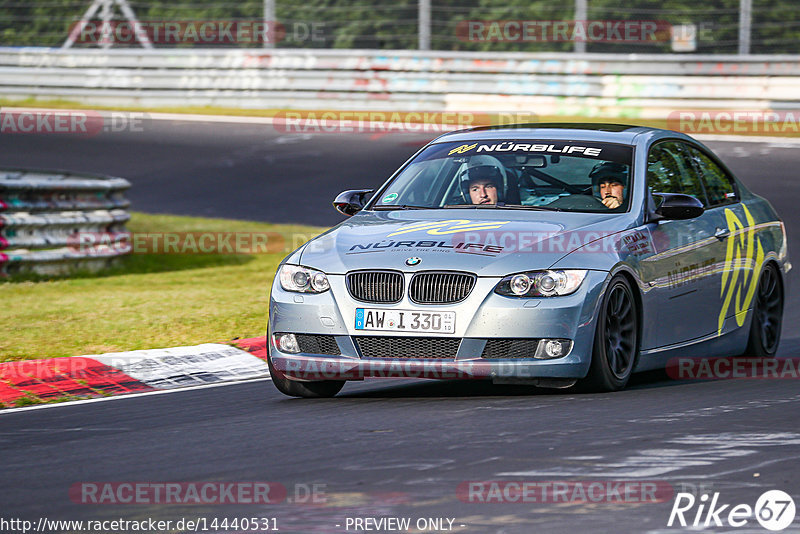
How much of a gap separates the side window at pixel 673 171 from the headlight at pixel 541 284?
4.55ft

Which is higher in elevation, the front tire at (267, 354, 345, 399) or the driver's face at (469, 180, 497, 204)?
the driver's face at (469, 180, 497, 204)

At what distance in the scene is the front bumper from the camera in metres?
7.27

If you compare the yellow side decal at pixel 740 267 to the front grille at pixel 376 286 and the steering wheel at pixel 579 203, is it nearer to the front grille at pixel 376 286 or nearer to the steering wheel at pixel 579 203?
the steering wheel at pixel 579 203

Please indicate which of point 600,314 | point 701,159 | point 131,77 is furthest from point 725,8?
point 600,314

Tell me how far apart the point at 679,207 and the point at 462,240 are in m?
1.39

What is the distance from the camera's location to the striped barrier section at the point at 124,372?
27.8ft

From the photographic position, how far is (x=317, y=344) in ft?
25.1

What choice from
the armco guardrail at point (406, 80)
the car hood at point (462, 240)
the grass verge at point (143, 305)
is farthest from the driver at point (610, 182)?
the armco guardrail at point (406, 80)

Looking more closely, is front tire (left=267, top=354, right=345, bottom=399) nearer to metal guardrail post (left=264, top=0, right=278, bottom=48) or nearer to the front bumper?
the front bumper

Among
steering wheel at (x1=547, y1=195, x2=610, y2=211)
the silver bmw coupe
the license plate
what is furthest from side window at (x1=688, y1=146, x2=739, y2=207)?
the license plate

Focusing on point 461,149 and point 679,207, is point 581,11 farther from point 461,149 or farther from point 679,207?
point 679,207

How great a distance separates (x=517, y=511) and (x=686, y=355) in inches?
151

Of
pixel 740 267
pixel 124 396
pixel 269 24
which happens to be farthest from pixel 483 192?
→ pixel 269 24

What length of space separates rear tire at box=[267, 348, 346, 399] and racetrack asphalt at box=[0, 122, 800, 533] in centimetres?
7
